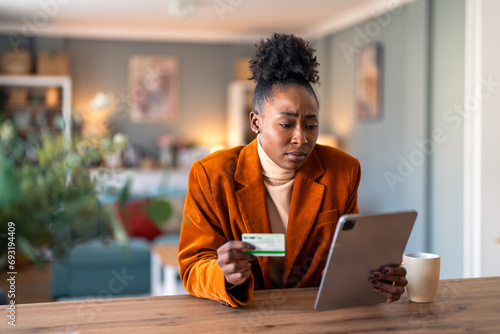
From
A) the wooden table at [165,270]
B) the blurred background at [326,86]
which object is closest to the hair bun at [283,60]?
the blurred background at [326,86]

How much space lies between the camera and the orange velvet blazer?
1.33 metres

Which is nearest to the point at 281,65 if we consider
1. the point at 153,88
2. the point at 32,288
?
the point at 32,288

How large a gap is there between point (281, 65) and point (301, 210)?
0.40 meters

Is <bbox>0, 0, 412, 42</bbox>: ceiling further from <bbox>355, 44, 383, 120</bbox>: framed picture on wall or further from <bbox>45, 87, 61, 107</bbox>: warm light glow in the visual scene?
<bbox>45, 87, 61, 107</bbox>: warm light glow

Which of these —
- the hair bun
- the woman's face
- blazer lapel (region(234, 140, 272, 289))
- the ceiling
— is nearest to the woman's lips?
the woman's face

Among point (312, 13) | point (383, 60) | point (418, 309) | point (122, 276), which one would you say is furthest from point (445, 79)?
point (418, 309)

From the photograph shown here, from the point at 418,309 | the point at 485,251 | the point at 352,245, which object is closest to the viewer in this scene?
the point at 352,245

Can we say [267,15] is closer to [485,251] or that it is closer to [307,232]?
[485,251]

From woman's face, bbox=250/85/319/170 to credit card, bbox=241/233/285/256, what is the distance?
36cm

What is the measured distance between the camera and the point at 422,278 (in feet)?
3.95

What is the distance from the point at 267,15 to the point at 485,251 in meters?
3.75

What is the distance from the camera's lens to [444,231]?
4320mm

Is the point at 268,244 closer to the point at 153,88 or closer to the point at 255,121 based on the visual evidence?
the point at 255,121

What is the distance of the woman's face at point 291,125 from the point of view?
4.40ft
